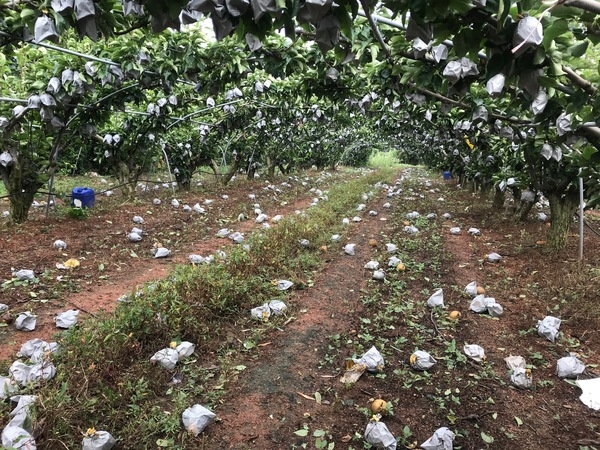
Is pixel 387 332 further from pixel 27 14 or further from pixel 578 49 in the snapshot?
pixel 27 14

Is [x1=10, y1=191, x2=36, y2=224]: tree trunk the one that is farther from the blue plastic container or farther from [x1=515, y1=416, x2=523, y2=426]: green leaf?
[x1=515, y1=416, x2=523, y2=426]: green leaf

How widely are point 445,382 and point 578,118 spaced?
6.52 ft

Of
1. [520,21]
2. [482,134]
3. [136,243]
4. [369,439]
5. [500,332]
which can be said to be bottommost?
[136,243]

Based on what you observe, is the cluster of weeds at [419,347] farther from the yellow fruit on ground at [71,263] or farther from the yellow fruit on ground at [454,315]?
the yellow fruit on ground at [71,263]

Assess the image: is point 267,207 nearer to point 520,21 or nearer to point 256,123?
point 256,123

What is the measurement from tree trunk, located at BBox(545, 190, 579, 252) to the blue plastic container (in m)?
7.49

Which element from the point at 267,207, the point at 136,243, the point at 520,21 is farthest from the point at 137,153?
the point at 520,21

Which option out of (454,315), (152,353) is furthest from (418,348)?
(152,353)

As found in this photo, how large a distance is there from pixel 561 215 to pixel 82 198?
787cm

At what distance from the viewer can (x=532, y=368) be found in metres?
2.69

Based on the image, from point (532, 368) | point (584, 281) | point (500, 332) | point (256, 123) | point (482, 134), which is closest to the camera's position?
→ point (532, 368)

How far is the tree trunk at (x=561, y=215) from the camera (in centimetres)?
512

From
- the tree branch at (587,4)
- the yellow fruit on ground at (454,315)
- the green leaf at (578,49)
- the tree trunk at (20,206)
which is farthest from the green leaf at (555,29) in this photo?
the tree trunk at (20,206)

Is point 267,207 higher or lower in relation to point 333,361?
lower
